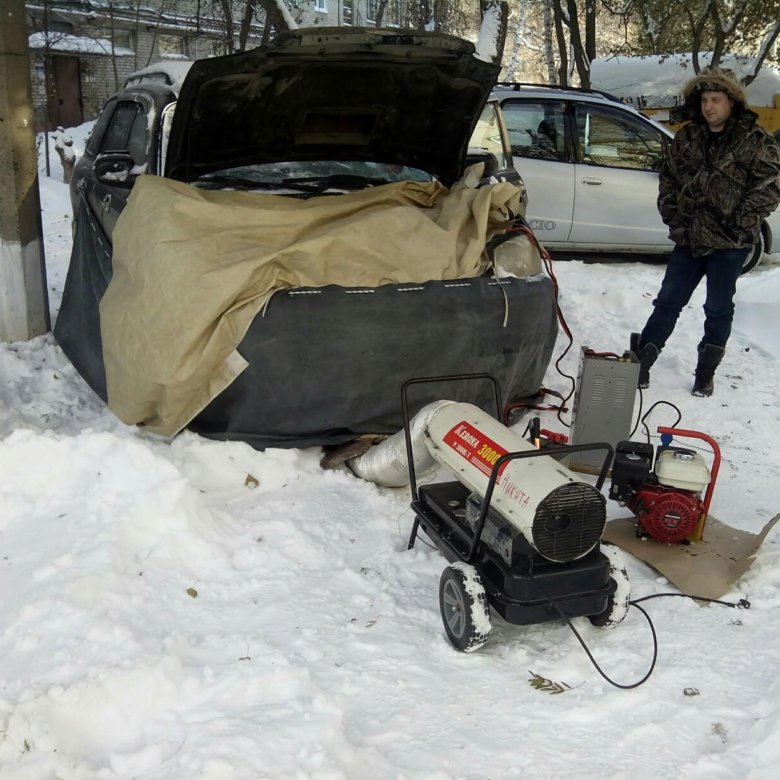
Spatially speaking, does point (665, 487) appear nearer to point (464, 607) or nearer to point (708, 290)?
point (464, 607)

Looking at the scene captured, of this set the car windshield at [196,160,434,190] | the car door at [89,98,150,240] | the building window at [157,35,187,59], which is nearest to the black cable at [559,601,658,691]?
the car windshield at [196,160,434,190]

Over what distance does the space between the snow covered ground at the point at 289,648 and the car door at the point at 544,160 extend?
16.3ft

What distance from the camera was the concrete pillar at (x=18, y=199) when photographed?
5.45m

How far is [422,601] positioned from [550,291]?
2013 millimetres

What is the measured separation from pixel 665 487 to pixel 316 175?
284 centimetres

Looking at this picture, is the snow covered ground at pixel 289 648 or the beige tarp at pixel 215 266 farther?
the beige tarp at pixel 215 266

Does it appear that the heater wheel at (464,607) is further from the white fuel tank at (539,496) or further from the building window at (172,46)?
the building window at (172,46)

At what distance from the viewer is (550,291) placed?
15.3 feet

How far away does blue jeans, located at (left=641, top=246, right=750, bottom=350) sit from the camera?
5457 millimetres

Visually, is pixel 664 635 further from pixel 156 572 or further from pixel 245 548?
pixel 156 572

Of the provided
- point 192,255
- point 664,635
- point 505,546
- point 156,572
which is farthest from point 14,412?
point 664,635

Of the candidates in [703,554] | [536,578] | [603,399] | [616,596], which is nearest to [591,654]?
[616,596]

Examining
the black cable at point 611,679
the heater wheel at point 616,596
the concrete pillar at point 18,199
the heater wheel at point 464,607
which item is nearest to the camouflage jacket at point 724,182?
the heater wheel at point 616,596

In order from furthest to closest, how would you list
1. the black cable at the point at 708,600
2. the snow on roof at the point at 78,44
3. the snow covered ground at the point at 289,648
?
the snow on roof at the point at 78,44, the black cable at the point at 708,600, the snow covered ground at the point at 289,648
